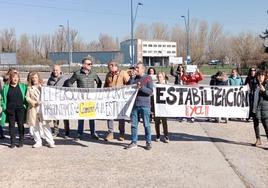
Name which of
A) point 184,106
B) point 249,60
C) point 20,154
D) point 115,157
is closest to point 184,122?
point 184,106

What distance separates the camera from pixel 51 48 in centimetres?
11550

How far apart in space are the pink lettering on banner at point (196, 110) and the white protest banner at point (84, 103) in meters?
1.51

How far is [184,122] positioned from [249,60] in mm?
43713

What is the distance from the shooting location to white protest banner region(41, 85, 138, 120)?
865 cm

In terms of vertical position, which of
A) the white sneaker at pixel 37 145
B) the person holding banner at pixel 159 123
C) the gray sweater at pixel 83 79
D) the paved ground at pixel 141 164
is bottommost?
the paved ground at pixel 141 164

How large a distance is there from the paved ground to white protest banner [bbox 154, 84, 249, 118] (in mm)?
623

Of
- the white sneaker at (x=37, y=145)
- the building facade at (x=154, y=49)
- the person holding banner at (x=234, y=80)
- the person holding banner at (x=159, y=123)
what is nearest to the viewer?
the white sneaker at (x=37, y=145)

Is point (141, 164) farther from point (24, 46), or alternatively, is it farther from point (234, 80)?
point (24, 46)

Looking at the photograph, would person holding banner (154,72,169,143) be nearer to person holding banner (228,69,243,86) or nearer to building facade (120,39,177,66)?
person holding banner (228,69,243,86)

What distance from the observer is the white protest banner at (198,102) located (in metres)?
9.03

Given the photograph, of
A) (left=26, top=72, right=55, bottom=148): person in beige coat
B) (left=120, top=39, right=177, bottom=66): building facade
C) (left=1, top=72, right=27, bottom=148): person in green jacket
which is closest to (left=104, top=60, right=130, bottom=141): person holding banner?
(left=26, top=72, right=55, bottom=148): person in beige coat

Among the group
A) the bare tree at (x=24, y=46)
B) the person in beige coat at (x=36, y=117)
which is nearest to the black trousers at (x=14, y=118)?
the person in beige coat at (x=36, y=117)

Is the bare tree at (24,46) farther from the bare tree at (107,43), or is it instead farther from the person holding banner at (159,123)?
the person holding banner at (159,123)

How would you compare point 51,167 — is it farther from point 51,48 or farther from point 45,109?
point 51,48
